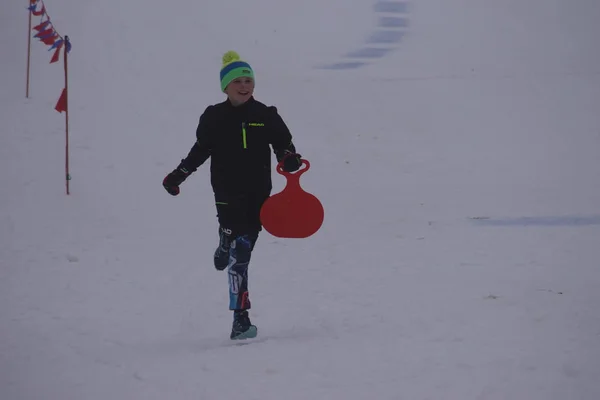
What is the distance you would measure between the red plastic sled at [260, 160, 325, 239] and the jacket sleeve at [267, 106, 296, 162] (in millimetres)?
93

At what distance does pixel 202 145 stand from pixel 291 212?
688 mm

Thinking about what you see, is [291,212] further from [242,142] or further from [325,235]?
[325,235]

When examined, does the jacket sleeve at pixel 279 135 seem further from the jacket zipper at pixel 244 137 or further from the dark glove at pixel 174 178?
the dark glove at pixel 174 178

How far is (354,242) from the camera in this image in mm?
7418

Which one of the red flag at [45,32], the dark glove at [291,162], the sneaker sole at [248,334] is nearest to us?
the dark glove at [291,162]

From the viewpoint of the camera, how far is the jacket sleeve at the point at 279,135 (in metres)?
4.69

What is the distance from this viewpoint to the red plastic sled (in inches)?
184

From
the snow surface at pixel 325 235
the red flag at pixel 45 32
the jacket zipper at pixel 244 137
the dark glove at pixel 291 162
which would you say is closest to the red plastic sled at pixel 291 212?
the dark glove at pixel 291 162

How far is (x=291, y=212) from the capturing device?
185 inches

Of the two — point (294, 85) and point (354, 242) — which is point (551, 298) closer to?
point (354, 242)

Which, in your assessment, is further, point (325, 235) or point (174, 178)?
point (325, 235)

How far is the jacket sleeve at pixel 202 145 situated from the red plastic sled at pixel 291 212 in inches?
18.3

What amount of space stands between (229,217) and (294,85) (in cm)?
1073

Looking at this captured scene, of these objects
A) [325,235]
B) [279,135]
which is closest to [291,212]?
[279,135]
